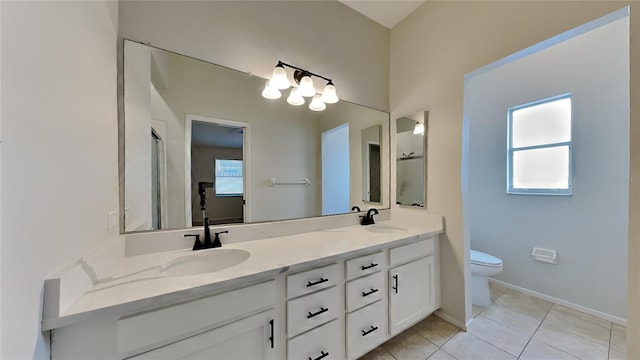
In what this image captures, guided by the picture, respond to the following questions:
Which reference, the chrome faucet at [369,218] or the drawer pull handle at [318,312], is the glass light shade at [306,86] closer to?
Answer: the chrome faucet at [369,218]

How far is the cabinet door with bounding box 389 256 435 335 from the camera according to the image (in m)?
1.50

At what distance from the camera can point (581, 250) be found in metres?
1.96

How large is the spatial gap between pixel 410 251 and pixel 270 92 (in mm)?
1535

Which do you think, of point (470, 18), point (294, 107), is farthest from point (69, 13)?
point (470, 18)

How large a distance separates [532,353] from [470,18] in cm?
241

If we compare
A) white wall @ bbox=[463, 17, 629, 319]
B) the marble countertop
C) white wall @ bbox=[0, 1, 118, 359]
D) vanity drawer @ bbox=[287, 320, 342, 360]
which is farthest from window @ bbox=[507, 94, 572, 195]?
white wall @ bbox=[0, 1, 118, 359]

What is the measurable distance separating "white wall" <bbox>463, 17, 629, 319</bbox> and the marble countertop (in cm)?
144

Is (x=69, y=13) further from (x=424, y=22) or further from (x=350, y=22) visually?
(x=424, y=22)

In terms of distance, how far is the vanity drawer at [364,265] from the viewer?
128 centimetres

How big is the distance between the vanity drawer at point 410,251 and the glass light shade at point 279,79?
4.45 ft

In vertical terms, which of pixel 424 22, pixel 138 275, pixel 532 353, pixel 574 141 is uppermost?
pixel 424 22

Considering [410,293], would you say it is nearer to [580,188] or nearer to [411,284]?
[411,284]

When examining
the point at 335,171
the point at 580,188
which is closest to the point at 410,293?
the point at 335,171

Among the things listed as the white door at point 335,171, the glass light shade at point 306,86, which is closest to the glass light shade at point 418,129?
the white door at point 335,171
